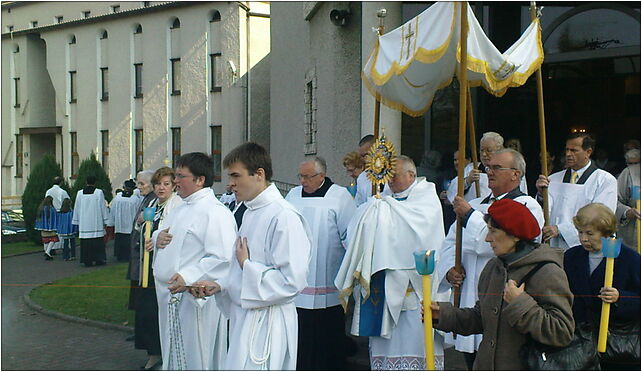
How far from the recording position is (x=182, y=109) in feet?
83.5

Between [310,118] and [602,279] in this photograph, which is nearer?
[602,279]

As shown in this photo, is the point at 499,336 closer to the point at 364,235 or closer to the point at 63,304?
the point at 364,235

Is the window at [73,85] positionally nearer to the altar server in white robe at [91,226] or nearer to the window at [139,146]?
the window at [139,146]

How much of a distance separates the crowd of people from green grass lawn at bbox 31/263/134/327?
6.81 ft

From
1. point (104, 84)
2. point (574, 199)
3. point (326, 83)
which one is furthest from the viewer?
point (104, 84)

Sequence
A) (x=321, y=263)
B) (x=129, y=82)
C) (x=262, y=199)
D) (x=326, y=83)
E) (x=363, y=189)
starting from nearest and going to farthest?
1. (x=262, y=199)
2. (x=321, y=263)
3. (x=363, y=189)
4. (x=326, y=83)
5. (x=129, y=82)

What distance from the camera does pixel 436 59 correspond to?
543 centimetres

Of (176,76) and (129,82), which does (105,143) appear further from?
A: (176,76)

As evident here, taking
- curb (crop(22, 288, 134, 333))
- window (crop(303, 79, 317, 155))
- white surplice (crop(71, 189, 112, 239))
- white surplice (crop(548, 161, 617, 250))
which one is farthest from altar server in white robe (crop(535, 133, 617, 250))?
white surplice (crop(71, 189, 112, 239))

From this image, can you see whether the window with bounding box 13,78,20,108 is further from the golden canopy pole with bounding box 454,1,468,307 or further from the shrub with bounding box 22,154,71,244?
the golden canopy pole with bounding box 454,1,468,307

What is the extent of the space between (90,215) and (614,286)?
12610 mm

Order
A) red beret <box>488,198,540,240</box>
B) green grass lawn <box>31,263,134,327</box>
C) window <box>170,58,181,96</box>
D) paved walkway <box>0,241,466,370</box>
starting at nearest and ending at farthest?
red beret <box>488,198,540,240</box>, paved walkway <box>0,241,466,370</box>, green grass lawn <box>31,263,134,327</box>, window <box>170,58,181,96</box>

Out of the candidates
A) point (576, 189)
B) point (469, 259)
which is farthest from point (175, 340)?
point (576, 189)

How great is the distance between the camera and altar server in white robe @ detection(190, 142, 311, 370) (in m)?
3.88
